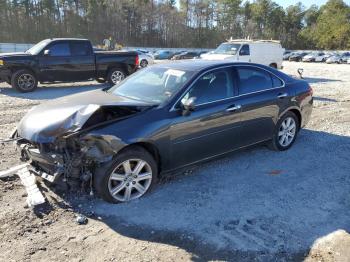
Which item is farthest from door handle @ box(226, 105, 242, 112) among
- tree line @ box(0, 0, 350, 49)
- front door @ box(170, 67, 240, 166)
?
tree line @ box(0, 0, 350, 49)

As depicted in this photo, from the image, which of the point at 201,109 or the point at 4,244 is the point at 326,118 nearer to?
the point at 201,109

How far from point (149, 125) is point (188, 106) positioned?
56 centimetres

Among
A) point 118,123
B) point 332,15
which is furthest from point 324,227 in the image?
point 332,15

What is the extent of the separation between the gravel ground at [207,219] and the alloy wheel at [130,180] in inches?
5.2

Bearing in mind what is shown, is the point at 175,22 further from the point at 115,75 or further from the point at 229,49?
the point at 115,75

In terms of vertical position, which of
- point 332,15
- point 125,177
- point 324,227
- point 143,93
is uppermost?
point 332,15

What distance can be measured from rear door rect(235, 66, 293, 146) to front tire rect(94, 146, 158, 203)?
5.56 feet

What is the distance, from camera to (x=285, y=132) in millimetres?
6426

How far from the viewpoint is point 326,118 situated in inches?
354

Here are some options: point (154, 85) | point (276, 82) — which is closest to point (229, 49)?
point (276, 82)

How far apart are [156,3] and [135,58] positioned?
7882 cm

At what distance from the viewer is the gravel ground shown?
3.59 m

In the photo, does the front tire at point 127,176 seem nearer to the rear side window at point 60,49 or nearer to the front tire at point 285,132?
the front tire at point 285,132

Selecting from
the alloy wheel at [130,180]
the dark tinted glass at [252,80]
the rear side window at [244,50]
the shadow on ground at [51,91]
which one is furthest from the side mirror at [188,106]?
the rear side window at [244,50]
